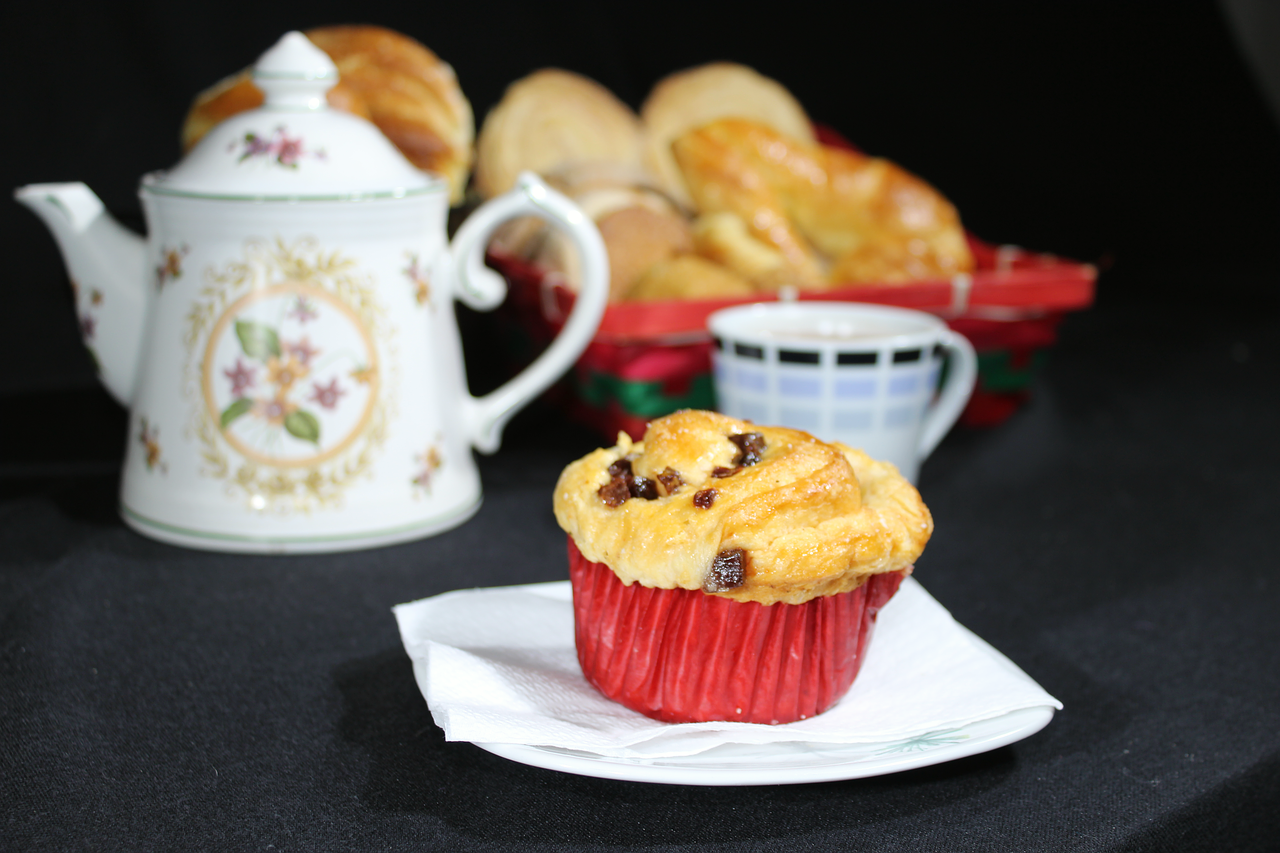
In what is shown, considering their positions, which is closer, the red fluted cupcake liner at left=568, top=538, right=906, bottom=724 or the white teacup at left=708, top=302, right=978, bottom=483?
the red fluted cupcake liner at left=568, top=538, right=906, bottom=724

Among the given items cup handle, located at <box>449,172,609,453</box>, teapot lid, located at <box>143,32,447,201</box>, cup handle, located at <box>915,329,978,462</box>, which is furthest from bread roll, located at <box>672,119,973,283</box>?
teapot lid, located at <box>143,32,447,201</box>

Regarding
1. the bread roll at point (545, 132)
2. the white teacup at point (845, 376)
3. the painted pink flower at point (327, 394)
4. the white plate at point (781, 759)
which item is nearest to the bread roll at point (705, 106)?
the bread roll at point (545, 132)

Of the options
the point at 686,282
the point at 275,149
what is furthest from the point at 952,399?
the point at 275,149

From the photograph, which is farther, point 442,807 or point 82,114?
point 82,114

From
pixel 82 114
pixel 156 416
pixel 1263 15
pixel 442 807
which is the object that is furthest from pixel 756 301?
pixel 1263 15

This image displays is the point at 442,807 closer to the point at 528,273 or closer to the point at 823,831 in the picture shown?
the point at 823,831

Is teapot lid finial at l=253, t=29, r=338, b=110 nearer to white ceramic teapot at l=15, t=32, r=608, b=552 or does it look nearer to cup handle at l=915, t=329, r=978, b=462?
white ceramic teapot at l=15, t=32, r=608, b=552
